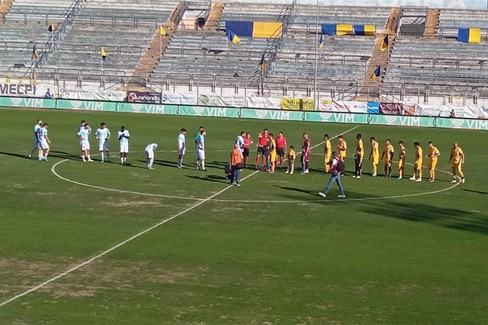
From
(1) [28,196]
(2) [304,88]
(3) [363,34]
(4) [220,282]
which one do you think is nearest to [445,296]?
(4) [220,282]

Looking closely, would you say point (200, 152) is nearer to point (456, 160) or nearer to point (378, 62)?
point (456, 160)

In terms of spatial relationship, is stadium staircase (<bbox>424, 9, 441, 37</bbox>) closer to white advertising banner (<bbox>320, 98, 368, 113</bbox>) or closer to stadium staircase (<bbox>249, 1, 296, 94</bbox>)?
stadium staircase (<bbox>249, 1, 296, 94</bbox>)

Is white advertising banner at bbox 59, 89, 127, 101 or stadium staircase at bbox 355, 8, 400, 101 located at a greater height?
stadium staircase at bbox 355, 8, 400, 101

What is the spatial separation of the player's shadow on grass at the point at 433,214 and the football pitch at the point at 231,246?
7cm

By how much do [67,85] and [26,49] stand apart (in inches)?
436

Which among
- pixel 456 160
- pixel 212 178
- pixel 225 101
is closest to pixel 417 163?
pixel 456 160

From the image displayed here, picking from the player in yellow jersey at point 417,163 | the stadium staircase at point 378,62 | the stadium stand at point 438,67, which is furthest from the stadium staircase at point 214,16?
the player in yellow jersey at point 417,163

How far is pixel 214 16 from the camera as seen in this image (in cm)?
9988

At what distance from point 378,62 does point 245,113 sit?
23.9 metres

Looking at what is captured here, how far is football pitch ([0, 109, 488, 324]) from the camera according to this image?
18.4m

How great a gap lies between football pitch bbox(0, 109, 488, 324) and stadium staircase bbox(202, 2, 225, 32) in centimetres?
5758

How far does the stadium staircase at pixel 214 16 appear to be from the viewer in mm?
97438

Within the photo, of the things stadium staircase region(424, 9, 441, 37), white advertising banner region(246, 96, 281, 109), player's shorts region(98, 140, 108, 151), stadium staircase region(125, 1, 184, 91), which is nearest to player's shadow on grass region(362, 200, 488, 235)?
player's shorts region(98, 140, 108, 151)

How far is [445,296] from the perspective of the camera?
19656mm
